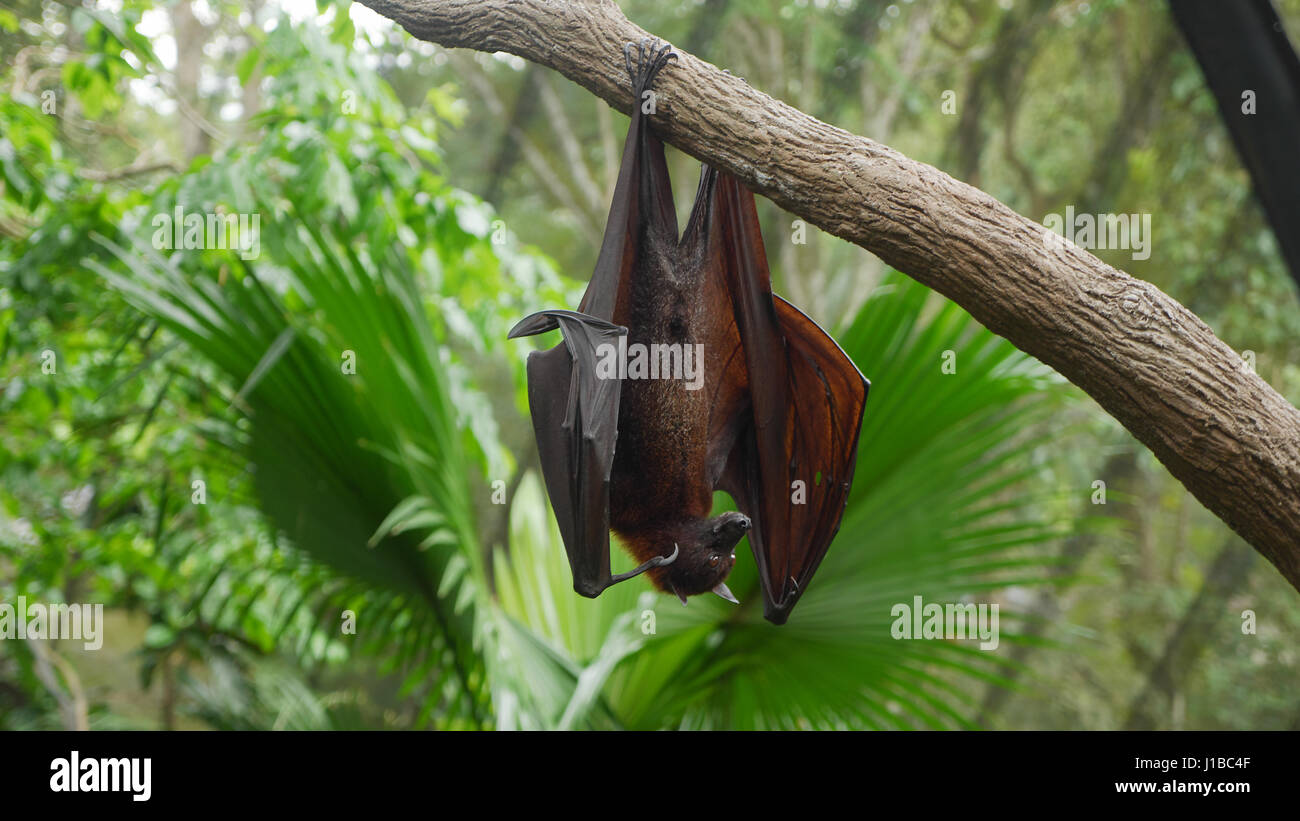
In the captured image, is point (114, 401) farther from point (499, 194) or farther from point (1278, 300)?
point (1278, 300)

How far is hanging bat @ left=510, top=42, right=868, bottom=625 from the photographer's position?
2096 mm

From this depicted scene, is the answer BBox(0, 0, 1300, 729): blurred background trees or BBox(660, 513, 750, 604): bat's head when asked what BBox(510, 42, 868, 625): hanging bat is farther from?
BBox(0, 0, 1300, 729): blurred background trees

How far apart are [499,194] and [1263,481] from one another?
6127 mm

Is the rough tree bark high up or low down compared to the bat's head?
up

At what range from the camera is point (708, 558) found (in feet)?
6.98

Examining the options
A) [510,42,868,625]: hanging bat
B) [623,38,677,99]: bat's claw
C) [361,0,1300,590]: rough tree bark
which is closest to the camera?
[361,0,1300,590]: rough tree bark

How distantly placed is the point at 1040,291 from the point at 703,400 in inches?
37.6

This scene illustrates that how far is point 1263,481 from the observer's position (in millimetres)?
1569
